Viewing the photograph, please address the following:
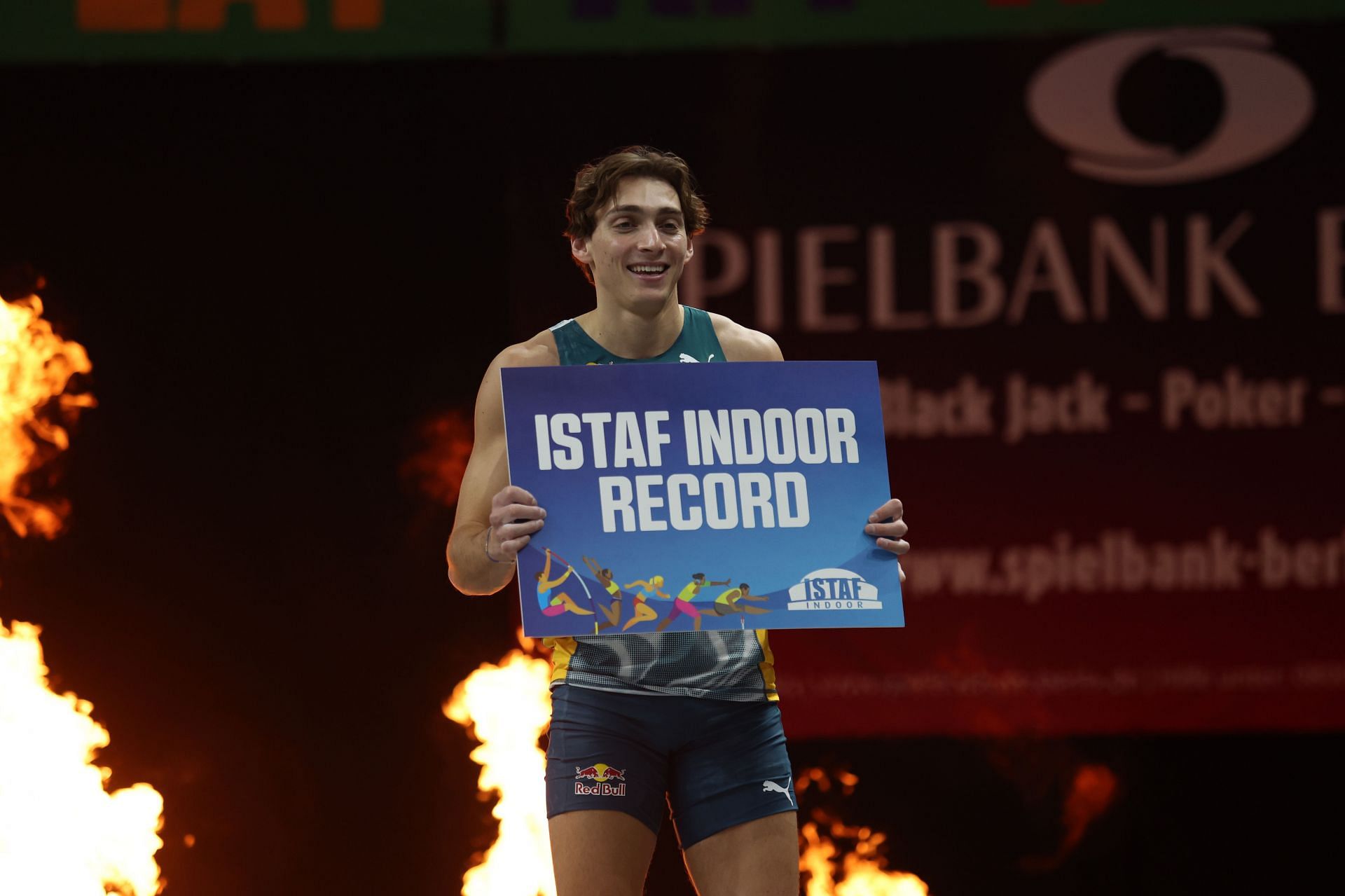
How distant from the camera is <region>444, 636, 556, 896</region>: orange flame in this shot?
398cm

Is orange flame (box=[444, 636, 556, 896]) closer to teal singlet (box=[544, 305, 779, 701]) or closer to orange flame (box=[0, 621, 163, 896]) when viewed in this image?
orange flame (box=[0, 621, 163, 896])

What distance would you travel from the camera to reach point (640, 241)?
231cm

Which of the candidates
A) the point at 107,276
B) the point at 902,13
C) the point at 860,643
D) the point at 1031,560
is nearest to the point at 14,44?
the point at 107,276

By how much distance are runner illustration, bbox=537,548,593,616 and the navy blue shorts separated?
0.18m

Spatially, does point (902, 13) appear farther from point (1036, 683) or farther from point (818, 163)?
point (1036, 683)

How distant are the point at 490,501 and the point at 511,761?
1950 mm

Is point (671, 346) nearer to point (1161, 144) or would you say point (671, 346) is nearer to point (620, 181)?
point (620, 181)

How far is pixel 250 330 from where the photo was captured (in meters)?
4.29

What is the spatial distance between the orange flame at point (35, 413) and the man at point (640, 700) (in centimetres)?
240

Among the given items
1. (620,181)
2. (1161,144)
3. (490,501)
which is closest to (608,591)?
(490,501)

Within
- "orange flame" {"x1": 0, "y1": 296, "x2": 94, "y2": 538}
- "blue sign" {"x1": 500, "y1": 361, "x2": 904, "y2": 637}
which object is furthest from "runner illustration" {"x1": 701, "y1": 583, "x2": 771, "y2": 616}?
"orange flame" {"x1": 0, "y1": 296, "x2": 94, "y2": 538}

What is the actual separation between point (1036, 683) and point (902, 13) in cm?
191

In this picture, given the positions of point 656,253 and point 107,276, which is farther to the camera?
point 107,276

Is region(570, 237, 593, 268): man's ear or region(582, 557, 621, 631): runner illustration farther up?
region(570, 237, 593, 268): man's ear
